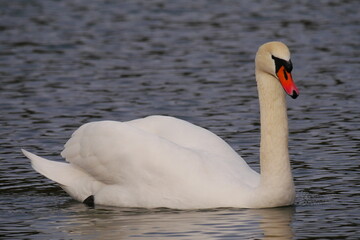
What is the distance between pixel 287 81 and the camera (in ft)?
34.5

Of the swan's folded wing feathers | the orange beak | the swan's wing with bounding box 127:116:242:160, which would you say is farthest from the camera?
the swan's wing with bounding box 127:116:242:160

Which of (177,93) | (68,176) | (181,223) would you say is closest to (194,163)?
(181,223)

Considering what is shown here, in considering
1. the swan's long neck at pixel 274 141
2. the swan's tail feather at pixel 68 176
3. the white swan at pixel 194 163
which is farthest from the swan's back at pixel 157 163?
the swan's long neck at pixel 274 141

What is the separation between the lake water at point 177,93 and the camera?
10.5 metres

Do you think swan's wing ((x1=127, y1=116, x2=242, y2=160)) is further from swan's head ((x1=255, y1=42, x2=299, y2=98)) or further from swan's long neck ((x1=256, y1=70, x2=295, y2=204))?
swan's head ((x1=255, y1=42, x2=299, y2=98))

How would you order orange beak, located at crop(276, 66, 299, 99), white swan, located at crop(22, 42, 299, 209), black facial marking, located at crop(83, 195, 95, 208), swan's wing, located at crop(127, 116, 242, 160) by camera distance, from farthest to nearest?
1. black facial marking, located at crop(83, 195, 95, 208)
2. swan's wing, located at crop(127, 116, 242, 160)
3. white swan, located at crop(22, 42, 299, 209)
4. orange beak, located at crop(276, 66, 299, 99)

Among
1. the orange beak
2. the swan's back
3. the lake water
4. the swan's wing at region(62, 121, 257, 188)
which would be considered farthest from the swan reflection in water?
the orange beak

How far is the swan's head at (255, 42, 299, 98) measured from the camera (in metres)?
10.5

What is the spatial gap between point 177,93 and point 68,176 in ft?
16.9

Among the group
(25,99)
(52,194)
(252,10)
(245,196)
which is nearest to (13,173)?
(52,194)

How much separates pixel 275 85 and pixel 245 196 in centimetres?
102

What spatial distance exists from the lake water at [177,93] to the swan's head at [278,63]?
3.78 ft

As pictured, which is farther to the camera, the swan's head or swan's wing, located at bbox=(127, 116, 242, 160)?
swan's wing, located at bbox=(127, 116, 242, 160)

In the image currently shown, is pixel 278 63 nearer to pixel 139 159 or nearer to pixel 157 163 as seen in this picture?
pixel 157 163
